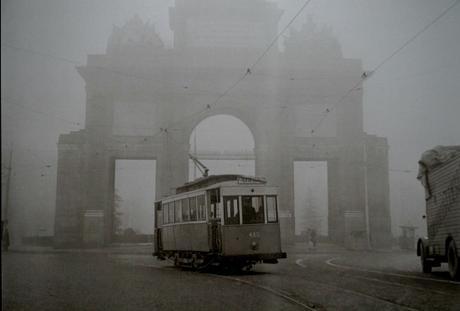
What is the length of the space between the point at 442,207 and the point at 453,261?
164 cm

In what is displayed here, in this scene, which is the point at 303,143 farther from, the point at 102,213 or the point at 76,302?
the point at 76,302

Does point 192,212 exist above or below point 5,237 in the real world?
above

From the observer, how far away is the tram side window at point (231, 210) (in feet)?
55.6

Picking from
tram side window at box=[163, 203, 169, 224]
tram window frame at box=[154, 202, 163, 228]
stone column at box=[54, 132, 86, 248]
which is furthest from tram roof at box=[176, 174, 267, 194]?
stone column at box=[54, 132, 86, 248]

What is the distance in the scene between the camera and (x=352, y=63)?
131 feet

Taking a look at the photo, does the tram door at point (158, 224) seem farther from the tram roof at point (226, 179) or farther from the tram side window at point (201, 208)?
the tram side window at point (201, 208)

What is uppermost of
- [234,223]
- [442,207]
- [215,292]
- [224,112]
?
→ [224,112]

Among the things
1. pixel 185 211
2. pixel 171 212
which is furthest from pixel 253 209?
pixel 171 212

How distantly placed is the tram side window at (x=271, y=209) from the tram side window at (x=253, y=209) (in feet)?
0.66

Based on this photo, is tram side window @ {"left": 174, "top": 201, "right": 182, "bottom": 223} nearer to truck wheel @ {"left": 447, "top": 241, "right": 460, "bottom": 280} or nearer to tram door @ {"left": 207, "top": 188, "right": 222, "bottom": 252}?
tram door @ {"left": 207, "top": 188, "right": 222, "bottom": 252}

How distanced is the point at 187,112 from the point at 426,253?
25.0m

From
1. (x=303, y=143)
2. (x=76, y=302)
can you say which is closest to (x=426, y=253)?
(x=76, y=302)

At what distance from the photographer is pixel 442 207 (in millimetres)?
16344

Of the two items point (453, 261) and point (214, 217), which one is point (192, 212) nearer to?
point (214, 217)
